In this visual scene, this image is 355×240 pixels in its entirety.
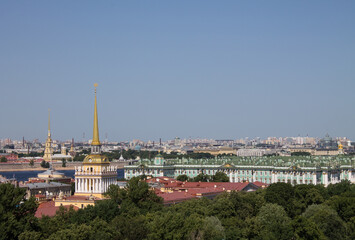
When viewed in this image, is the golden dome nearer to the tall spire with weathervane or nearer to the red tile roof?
the tall spire with weathervane

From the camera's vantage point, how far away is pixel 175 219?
34.8 metres

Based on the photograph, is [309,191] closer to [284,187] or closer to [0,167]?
[284,187]

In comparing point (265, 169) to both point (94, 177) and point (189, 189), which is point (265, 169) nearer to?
point (189, 189)

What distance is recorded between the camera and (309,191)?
50.5m

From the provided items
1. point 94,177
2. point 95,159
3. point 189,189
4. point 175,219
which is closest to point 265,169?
point 189,189

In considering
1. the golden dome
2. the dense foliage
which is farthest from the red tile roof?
the dense foliage

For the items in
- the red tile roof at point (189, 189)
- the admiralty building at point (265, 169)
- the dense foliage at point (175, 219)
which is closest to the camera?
the dense foliage at point (175, 219)

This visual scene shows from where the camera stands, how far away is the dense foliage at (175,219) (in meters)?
33.2

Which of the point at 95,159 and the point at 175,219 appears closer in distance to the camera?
the point at 175,219

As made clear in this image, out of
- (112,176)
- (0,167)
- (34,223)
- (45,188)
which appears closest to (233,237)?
(34,223)

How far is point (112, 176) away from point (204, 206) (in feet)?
25.0

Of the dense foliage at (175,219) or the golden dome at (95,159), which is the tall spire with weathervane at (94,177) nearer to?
the golden dome at (95,159)

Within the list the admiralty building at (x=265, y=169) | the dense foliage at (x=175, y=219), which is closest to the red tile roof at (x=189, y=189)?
the dense foliage at (x=175, y=219)

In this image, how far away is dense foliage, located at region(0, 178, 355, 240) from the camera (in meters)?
33.2
